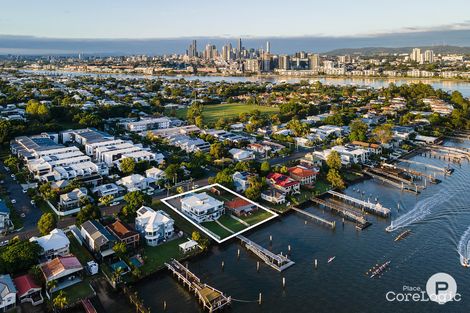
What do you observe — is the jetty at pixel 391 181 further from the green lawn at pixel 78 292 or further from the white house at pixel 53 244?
the white house at pixel 53 244

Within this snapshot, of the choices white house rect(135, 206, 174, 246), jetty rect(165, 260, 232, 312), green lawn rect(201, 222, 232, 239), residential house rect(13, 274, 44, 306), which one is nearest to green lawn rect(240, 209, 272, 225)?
green lawn rect(201, 222, 232, 239)

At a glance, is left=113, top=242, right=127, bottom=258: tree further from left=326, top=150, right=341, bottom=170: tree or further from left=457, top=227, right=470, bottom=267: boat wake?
left=326, top=150, right=341, bottom=170: tree

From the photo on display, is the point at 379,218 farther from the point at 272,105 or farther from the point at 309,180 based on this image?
the point at 272,105

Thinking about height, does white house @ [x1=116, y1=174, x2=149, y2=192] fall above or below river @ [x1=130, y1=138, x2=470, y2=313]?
above

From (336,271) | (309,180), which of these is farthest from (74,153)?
(336,271)

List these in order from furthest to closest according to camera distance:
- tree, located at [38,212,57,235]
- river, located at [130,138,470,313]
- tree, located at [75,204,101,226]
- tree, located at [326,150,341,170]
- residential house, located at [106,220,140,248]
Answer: tree, located at [326,150,341,170] → tree, located at [75,204,101,226] → tree, located at [38,212,57,235] → residential house, located at [106,220,140,248] → river, located at [130,138,470,313]

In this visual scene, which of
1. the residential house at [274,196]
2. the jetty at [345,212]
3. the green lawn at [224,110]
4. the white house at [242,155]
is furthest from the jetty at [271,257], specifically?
the green lawn at [224,110]

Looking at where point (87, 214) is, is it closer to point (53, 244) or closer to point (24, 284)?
point (53, 244)
